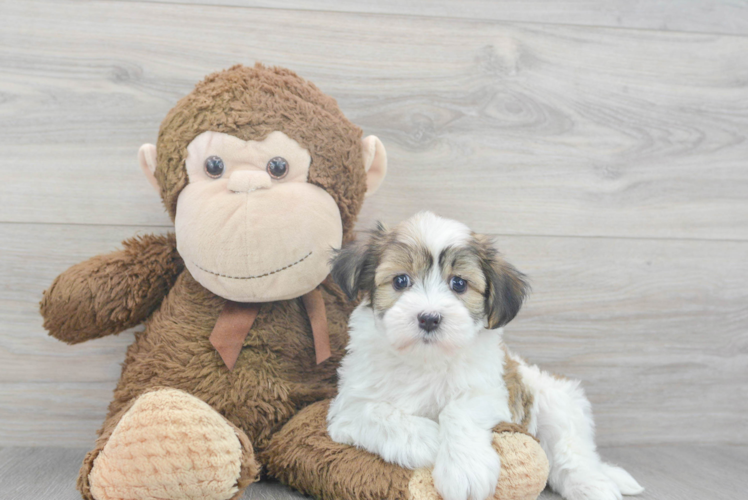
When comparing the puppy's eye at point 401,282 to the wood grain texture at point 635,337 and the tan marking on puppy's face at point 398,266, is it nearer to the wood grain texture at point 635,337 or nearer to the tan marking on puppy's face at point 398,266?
the tan marking on puppy's face at point 398,266

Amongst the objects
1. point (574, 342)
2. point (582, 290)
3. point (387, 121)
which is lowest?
point (574, 342)

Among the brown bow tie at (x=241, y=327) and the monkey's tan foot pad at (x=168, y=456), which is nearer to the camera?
the monkey's tan foot pad at (x=168, y=456)

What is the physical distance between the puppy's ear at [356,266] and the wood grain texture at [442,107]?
1.73 ft

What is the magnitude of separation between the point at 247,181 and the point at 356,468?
2.32 feet

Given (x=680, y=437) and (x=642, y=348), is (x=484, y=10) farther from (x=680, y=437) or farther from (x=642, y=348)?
(x=680, y=437)

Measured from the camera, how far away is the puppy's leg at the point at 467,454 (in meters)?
1.12

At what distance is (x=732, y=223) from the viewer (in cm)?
203

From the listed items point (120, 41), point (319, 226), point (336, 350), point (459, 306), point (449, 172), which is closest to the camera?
point (459, 306)

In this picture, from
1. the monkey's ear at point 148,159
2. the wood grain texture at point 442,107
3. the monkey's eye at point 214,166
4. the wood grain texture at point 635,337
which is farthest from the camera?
the wood grain texture at point 635,337

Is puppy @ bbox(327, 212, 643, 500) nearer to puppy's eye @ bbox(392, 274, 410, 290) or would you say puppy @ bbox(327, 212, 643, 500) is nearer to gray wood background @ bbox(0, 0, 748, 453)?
puppy's eye @ bbox(392, 274, 410, 290)

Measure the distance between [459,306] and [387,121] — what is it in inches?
33.7

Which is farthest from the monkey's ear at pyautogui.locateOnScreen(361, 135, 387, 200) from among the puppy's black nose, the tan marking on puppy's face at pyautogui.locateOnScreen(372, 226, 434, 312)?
the puppy's black nose

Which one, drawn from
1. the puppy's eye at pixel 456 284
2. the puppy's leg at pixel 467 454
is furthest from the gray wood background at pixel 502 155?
the puppy's leg at pixel 467 454

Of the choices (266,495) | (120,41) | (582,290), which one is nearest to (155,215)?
(120,41)
